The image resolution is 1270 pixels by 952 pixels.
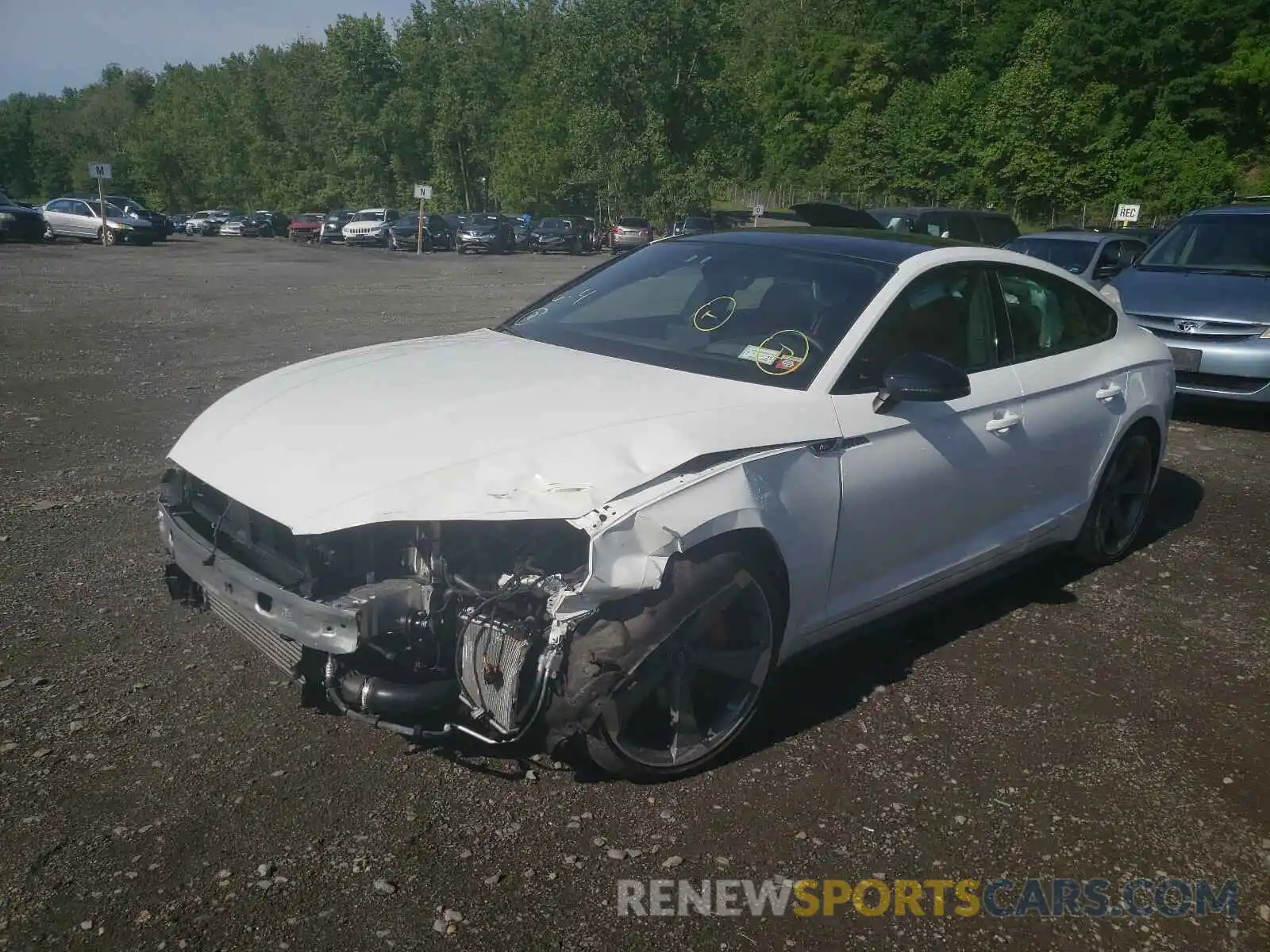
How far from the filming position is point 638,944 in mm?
2617

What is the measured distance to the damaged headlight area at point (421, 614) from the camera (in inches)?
115

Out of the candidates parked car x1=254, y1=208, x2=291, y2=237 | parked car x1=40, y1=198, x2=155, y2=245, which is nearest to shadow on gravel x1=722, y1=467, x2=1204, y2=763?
parked car x1=40, y1=198, x2=155, y2=245

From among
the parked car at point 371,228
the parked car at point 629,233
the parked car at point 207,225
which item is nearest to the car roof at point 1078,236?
the parked car at point 629,233

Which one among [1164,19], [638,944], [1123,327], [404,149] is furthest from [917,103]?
[638,944]

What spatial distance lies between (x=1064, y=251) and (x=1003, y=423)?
1090cm

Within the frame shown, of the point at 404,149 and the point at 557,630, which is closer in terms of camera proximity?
the point at 557,630

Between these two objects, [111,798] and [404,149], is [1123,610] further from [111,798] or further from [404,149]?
[404,149]

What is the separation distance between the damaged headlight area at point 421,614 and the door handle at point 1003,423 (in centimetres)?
189

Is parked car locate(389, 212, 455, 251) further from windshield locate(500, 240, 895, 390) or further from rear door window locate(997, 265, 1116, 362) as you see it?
rear door window locate(997, 265, 1116, 362)

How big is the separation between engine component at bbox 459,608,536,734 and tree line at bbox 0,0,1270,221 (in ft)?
163

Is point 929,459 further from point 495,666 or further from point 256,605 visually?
point 256,605

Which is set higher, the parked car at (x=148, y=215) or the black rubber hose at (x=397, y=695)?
the black rubber hose at (x=397, y=695)

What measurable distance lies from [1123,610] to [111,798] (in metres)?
4.21

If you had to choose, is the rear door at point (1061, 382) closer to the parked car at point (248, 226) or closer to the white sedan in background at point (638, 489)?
the white sedan in background at point (638, 489)
